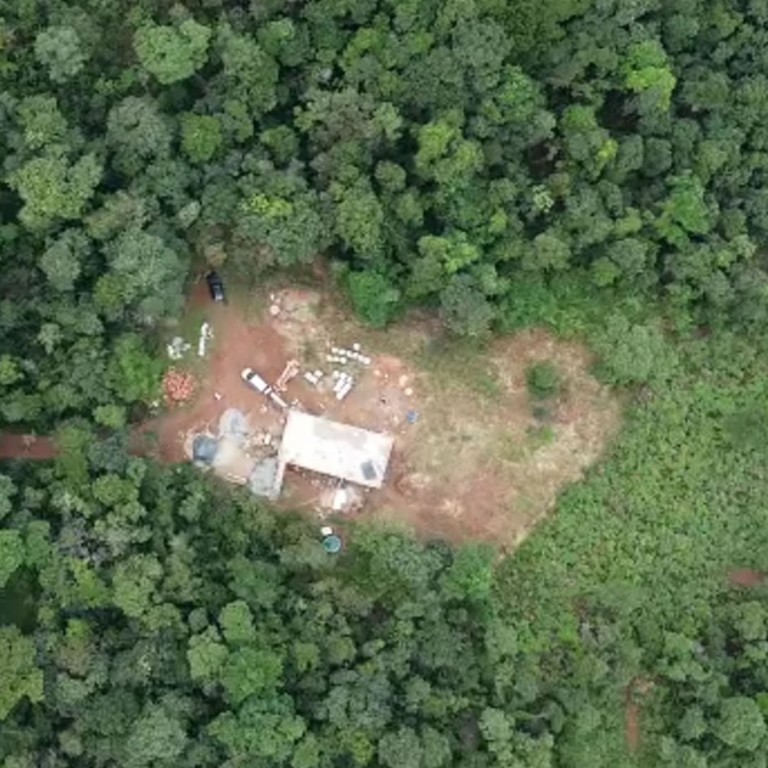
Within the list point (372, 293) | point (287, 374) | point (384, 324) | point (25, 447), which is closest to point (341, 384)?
point (287, 374)

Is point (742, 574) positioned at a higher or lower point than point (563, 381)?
lower

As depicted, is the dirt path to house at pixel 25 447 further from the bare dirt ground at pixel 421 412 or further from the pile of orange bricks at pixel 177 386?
the pile of orange bricks at pixel 177 386

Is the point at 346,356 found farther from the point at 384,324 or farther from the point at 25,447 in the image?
the point at 25,447

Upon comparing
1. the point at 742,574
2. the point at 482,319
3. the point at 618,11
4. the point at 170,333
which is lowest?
the point at 742,574

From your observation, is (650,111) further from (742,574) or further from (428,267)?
(742,574)

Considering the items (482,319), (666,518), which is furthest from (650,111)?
(666,518)

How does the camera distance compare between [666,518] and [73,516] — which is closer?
[73,516]

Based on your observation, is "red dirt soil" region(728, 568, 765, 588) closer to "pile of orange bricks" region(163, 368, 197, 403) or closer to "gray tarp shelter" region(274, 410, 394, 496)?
"gray tarp shelter" region(274, 410, 394, 496)
